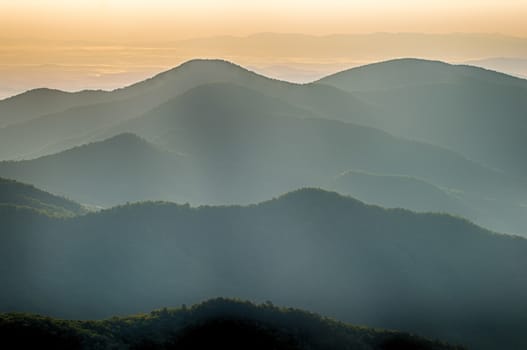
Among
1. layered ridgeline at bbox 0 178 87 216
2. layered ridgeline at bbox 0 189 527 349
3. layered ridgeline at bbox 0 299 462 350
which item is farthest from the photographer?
layered ridgeline at bbox 0 178 87 216

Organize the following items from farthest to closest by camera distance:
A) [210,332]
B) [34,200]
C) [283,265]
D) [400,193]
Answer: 1. [400,193]
2. [34,200]
3. [283,265]
4. [210,332]

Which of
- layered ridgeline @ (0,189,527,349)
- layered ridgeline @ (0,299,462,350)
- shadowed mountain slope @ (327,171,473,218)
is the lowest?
shadowed mountain slope @ (327,171,473,218)

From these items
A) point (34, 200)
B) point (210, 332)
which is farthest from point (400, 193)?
point (210, 332)

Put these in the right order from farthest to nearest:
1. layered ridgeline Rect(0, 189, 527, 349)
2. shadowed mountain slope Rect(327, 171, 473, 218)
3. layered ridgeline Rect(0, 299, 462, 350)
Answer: shadowed mountain slope Rect(327, 171, 473, 218) → layered ridgeline Rect(0, 189, 527, 349) → layered ridgeline Rect(0, 299, 462, 350)

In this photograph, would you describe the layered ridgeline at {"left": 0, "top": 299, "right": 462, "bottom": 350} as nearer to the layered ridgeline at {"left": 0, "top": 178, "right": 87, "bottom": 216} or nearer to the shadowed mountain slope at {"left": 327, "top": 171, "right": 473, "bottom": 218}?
the layered ridgeline at {"left": 0, "top": 178, "right": 87, "bottom": 216}

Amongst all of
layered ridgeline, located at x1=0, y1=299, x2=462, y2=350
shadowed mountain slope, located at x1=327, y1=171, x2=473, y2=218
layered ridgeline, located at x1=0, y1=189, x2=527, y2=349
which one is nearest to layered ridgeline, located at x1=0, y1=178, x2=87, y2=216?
layered ridgeline, located at x1=0, y1=189, x2=527, y2=349

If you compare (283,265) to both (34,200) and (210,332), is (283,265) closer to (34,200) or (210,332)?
(210,332)

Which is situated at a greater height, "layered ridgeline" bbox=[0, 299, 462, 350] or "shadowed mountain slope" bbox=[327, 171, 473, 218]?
"layered ridgeline" bbox=[0, 299, 462, 350]
